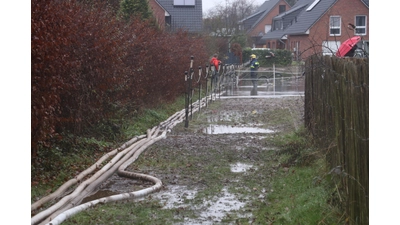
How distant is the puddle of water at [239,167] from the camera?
1003 cm

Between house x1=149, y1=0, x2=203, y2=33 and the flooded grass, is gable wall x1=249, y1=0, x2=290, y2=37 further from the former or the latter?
the flooded grass

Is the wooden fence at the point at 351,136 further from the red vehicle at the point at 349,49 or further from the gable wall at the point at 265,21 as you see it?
the gable wall at the point at 265,21

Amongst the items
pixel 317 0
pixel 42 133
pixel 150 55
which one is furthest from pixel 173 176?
pixel 317 0

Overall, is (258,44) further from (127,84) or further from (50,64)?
(50,64)

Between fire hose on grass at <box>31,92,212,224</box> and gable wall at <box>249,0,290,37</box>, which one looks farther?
gable wall at <box>249,0,290,37</box>

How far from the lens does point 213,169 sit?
10070 mm

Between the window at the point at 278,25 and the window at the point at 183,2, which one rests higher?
the window at the point at 183,2

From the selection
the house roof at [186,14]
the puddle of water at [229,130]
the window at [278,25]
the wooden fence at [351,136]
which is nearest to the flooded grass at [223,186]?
the wooden fence at [351,136]

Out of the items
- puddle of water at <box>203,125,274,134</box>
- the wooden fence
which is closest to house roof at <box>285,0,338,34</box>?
puddle of water at <box>203,125,274,134</box>

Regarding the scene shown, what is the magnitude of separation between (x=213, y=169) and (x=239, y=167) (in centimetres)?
50

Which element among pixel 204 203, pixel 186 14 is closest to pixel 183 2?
pixel 186 14

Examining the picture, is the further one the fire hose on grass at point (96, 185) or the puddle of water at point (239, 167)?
the puddle of water at point (239, 167)

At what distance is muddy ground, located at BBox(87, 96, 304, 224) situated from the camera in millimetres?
7574

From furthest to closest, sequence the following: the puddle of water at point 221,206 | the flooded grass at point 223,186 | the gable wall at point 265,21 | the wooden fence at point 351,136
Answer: the gable wall at point 265,21 < the puddle of water at point 221,206 < the flooded grass at point 223,186 < the wooden fence at point 351,136
